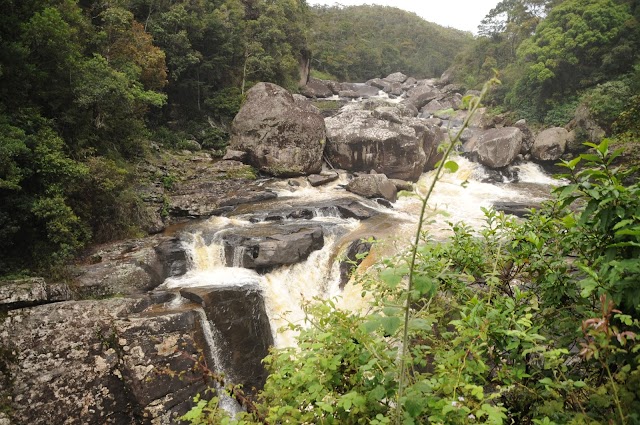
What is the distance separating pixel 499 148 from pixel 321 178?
1146 centimetres

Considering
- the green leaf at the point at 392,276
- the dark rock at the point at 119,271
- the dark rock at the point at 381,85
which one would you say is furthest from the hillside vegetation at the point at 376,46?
the green leaf at the point at 392,276

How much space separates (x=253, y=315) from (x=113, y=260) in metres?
4.90

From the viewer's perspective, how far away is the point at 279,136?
20.5 m

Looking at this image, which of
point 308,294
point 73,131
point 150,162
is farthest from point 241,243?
point 150,162

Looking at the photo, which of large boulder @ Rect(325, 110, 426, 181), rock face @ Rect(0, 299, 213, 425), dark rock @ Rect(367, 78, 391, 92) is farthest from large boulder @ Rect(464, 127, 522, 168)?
dark rock @ Rect(367, 78, 391, 92)

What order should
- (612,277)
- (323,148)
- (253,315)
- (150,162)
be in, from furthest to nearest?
(323,148), (150,162), (253,315), (612,277)

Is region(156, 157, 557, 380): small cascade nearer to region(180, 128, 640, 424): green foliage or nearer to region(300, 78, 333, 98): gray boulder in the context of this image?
region(180, 128, 640, 424): green foliage

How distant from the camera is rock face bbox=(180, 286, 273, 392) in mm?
8773

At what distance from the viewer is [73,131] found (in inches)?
485

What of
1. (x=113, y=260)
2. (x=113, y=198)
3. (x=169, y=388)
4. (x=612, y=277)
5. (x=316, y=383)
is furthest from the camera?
(x=113, y=198)

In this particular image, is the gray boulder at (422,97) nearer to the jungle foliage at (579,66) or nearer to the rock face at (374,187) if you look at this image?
the jungle foliage at (579,66)

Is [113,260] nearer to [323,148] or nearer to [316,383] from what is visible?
[316,383]

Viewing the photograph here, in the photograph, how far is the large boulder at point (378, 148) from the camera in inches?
825

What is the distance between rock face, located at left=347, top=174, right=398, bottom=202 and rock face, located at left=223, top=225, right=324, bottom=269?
5880mm
